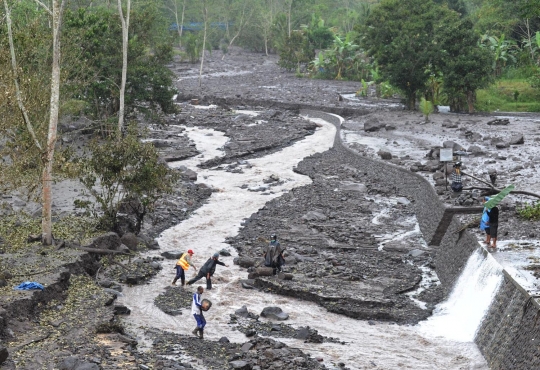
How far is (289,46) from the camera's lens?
96.0 metres

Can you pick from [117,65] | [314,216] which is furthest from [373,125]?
[314,216]

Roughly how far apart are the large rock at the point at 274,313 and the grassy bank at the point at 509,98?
127 ft

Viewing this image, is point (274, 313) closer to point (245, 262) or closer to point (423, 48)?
point (245, 262)

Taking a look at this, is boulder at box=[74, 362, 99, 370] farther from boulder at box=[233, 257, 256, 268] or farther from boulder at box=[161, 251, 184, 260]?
boulder at box=[161, 251, 184, 260]

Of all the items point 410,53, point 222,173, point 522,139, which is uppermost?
point 410,53

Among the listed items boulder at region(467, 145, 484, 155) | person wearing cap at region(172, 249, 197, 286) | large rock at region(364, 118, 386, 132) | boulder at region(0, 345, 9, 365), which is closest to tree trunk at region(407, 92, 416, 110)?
large rock at region(364, 118, 386, 132)

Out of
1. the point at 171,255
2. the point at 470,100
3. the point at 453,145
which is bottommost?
the point at 171,255

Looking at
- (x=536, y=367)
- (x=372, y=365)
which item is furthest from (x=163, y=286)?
(x=536, y=367)

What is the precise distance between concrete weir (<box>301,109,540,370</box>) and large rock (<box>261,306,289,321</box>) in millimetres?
5186

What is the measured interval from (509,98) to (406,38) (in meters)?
9.97

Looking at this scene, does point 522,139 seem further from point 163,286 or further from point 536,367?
point 536,367


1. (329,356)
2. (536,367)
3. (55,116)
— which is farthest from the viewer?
(55,116)

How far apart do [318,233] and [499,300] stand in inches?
438

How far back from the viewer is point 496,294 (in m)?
20.1
